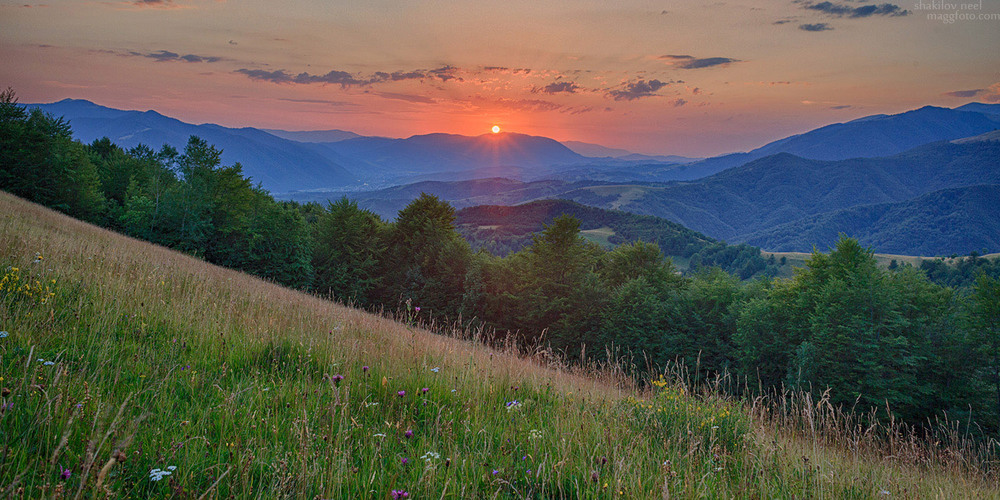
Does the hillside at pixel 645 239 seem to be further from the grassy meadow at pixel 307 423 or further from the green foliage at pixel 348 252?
the grassy meadow at pixel 307 423

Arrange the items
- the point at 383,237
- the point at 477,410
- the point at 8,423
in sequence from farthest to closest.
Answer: the point at 383,237 < the point at 477,410 < the point at 8,423

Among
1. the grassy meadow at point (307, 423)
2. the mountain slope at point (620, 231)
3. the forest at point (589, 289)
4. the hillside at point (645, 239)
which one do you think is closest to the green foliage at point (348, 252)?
the forest at point (589, 289)

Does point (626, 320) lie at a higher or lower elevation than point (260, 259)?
lower

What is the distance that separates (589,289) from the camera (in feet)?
116

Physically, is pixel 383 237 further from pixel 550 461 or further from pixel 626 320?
pixel 550 461

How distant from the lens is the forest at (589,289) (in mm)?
27672

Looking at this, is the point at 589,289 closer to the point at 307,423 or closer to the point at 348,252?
the point at 348,252

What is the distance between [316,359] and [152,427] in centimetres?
190

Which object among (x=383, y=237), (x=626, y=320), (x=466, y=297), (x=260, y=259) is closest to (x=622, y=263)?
(x=626, y=320)

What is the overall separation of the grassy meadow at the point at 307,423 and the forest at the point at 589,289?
23.6m

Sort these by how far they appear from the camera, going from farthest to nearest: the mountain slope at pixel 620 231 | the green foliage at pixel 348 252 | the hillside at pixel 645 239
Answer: the mountain slope at pixel 620 231, the hillside at pixel 645 239, the green foliage at pixel 348 252

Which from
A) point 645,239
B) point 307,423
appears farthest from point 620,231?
point 307,423

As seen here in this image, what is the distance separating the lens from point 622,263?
1641 inches

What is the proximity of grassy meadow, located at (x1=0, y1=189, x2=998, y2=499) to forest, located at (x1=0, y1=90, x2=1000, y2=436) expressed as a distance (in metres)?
23.6
